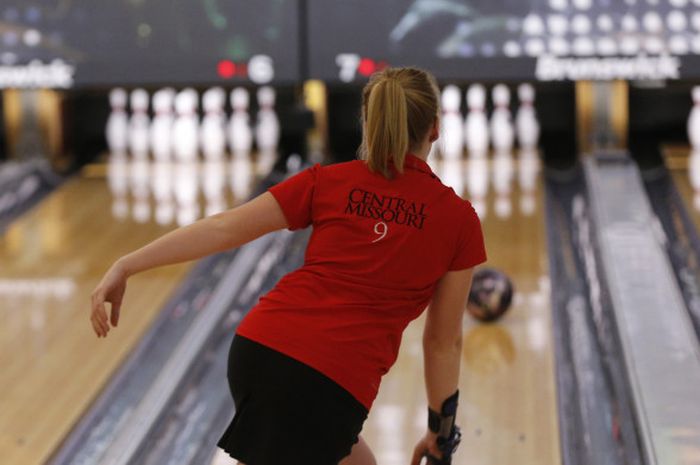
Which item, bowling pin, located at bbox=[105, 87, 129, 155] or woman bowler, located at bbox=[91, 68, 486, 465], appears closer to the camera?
woman bowler, located at bbox=[91, 68, 486, 465]

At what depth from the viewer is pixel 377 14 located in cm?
502

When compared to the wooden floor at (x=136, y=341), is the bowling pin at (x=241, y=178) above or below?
above

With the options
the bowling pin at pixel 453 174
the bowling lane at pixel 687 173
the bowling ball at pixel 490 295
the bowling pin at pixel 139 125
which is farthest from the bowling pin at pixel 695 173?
the bowling pin at pixel 139 125

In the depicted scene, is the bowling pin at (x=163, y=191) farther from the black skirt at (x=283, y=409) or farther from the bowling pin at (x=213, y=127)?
the black skirt at (x=283, y=409)

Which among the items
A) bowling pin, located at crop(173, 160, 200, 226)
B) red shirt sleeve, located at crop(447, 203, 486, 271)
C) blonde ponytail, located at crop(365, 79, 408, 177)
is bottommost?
bowling pin, located at crop(173, 160, 200, 226)

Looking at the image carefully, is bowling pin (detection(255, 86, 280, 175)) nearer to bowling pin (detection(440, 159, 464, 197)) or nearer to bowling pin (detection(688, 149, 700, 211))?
bowling pin (detection(440, 159, 464, 197))

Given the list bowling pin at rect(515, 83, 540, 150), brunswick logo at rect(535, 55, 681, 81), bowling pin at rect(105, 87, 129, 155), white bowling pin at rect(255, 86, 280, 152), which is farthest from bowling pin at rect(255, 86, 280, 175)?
brunswick logo at rect(535, 55, 681, 81)

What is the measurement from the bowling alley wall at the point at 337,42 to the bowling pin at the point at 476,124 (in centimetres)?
85

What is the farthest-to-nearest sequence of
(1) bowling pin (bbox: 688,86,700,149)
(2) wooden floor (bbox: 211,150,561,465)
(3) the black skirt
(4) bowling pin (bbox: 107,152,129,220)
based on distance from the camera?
1. (1) bowling pin (bbox: 688,86,700,149)
2. (4) bowling pin (bbox: 107,152,129,220)
3. (2) wooden floor (bbox: 211,150,561,465)
4. (3) the black skirt

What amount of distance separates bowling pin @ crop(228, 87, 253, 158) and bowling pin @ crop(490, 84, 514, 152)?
1131 mm

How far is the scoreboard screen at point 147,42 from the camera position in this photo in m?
5.09

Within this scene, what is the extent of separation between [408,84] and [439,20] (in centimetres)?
306

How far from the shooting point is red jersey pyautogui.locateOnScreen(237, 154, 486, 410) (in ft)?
6.61

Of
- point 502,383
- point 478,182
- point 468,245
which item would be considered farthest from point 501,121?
point 468,245
